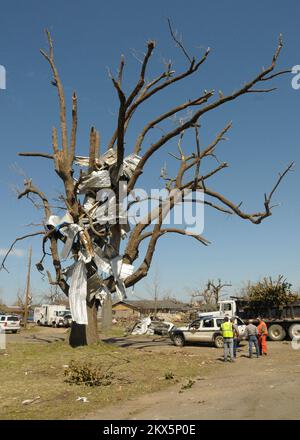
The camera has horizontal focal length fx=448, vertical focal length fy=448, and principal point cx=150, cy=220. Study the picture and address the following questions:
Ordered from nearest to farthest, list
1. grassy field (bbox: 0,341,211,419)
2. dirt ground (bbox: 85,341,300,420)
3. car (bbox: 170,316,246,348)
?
dirt ground (bbox: 85,341,300,420)
grassy field (bbox: 0,341,211,419)
car (bbox: 170,316,246,348)

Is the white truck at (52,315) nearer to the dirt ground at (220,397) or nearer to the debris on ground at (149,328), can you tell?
the debris on ground at (149,328)

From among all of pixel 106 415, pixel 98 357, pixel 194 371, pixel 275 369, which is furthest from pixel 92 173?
pixel 106 415

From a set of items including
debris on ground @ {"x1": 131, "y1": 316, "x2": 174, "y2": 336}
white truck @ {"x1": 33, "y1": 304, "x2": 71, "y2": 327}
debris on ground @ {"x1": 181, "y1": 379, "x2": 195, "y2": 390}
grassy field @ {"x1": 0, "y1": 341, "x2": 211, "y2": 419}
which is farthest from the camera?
white truck @ {"x1": 33, "y1": 304, "x2": 71, "y2": 327}

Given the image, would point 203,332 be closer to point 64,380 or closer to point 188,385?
point 188,385

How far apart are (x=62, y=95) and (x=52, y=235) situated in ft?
20.9

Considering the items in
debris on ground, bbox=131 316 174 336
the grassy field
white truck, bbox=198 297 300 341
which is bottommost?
the grassy field

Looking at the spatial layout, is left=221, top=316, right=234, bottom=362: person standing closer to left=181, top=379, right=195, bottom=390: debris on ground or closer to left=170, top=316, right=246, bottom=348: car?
left=181, top=379, right=195, bottom=390: debris on ground

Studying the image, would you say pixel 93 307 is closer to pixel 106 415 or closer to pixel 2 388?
pixel 2 388

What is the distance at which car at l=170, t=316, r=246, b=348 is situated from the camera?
75.9ft

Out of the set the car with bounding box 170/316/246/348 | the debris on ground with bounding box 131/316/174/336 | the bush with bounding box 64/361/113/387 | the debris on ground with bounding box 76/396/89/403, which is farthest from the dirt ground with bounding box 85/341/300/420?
the debris on ground with bounding box 131/316/174/336

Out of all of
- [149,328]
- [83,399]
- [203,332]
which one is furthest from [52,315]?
[83,399]

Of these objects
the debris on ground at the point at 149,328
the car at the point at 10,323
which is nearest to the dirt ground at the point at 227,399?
the debris on ground at the point at 149,328

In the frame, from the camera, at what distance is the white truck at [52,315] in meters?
47.8

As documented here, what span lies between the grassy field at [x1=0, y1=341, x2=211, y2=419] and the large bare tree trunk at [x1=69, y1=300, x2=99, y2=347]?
0.37 meters
